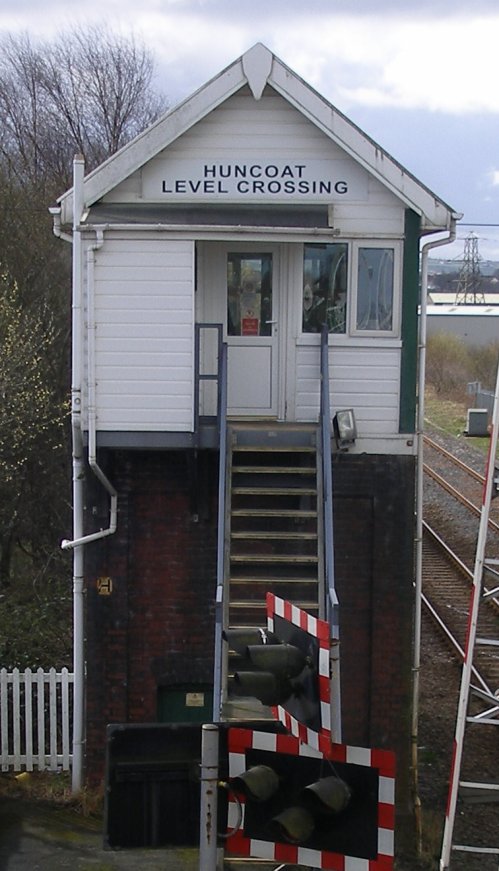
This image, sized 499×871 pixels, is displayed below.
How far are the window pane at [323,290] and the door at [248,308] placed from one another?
1.09ft

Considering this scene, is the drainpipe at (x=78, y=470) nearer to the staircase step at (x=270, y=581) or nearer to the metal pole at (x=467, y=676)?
the staircase step at (x=270, y=581)

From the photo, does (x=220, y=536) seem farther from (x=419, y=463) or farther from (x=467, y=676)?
(x=419, y=463)

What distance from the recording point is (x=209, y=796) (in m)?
4.60

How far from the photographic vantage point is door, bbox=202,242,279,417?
10.5m

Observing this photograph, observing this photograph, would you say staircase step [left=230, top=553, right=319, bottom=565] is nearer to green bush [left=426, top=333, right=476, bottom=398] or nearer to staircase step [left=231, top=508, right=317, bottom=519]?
staircase step [left=231, top=508, right=317, bottom=519]

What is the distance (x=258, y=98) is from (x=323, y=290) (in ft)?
6.24

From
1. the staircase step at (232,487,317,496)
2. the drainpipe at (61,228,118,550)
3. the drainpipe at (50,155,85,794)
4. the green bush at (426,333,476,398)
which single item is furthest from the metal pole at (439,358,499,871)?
the green bush at (426,333,476,398)

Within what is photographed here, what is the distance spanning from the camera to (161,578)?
34.8 feet

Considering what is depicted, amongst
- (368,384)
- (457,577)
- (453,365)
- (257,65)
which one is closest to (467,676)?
(368,384)

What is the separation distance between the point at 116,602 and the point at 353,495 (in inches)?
101

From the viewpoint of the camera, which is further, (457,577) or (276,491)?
(457,577)

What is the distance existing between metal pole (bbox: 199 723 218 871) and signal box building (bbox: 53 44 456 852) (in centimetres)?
454

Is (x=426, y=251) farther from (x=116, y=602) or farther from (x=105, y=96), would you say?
(x=105, y=96)

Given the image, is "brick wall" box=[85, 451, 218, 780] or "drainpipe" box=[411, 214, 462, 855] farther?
"brick wall" box=[85, 451, 218, 780]
